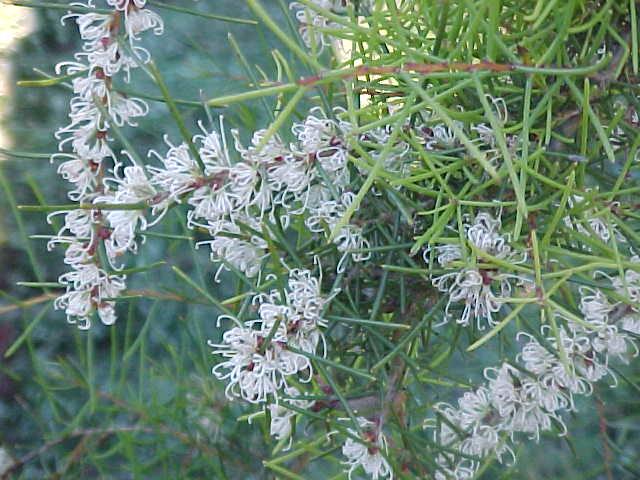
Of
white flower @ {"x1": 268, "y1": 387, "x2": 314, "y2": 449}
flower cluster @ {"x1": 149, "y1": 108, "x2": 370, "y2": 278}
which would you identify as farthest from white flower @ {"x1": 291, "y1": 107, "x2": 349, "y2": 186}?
white flower @ {"x1": 268, "y1": 387, "x2": 314, "y2": 449}

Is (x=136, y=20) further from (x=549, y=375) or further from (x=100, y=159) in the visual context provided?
(x=549, y=375)

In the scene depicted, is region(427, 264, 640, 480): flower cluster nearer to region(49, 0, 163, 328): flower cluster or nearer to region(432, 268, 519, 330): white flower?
region(432, 268, 519, 330): white flower

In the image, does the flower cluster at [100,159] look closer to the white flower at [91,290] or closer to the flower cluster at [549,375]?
the white flower at [91,290]

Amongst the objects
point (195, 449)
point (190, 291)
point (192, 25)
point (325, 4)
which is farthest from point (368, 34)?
point (192, 25)

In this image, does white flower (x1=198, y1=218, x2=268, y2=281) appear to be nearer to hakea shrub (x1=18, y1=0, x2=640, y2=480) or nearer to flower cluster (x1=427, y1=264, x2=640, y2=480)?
hakea shrub (x1=18, y1=0, x2=640, y2=480)

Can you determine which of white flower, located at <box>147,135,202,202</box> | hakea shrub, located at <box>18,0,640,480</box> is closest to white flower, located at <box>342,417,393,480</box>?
hakea shrub, located at <box>18,0,640,480</box>

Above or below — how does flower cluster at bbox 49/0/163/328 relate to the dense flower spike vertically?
above

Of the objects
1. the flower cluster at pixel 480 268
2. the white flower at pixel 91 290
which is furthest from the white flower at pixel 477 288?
the white flower at pixel 91 290

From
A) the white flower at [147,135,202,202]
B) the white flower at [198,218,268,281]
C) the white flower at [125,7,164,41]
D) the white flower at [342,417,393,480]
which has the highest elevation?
the white flower at [125,7,164,41]
